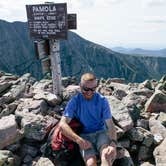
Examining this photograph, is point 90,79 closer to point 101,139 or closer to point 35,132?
point 101,139

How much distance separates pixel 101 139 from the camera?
29.1ft

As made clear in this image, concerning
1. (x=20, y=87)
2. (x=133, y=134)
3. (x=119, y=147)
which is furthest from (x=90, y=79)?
(x=20, y=87)

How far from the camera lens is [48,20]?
527 inches

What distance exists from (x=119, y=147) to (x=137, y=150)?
1.32 m

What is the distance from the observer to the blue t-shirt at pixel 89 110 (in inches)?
359

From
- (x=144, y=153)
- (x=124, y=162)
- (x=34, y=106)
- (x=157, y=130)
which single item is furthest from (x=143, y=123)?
(x=34, y=106)

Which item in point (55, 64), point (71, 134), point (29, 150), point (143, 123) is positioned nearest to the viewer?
point (71, 134)

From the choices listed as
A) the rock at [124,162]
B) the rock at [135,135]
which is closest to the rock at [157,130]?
the rock at [135,135]

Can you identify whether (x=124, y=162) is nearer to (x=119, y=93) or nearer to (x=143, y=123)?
(x=143, y=123)

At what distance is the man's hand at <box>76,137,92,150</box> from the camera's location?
855cm

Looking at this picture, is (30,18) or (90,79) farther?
(30,18)

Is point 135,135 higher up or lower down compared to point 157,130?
higher up

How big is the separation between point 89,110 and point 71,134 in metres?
0.82

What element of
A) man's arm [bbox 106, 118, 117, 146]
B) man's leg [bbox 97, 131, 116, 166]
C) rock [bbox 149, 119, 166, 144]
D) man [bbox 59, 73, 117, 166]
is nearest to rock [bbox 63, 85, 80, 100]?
rock [bbox 149, 119, 166, 144]
